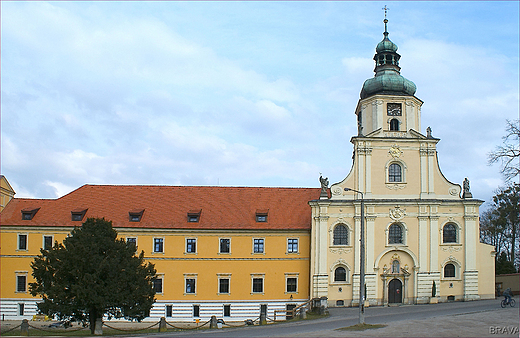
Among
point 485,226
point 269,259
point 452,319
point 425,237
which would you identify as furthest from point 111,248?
point 485,226

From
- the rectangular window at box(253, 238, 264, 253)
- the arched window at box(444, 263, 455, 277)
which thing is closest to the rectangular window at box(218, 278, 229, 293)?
the rectangular window at box(253, 238, 264, 253)

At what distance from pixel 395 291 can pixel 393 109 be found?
15.3 meters

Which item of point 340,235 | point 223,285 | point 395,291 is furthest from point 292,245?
point 395,291

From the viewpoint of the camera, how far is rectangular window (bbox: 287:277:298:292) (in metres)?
45.7

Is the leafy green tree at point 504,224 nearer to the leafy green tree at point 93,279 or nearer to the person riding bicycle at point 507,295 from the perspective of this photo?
the person riding bicycle at point 507,295

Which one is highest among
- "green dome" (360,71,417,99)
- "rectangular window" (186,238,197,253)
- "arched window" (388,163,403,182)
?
"green dome" (360,71,417,99)

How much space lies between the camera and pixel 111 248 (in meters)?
34.2

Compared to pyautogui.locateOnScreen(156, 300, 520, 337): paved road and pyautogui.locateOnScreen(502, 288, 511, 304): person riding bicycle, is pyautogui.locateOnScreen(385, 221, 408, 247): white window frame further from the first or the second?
pyautogui.locateOnScreen(502, 288, 511, 304): person riding bicycle

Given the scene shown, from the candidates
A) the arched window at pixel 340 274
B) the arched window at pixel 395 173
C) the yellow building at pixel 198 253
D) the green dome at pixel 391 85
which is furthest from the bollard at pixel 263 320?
the green dome at pixel 391 85

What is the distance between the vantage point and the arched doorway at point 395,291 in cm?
4419

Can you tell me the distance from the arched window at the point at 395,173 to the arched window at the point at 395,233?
3787mm

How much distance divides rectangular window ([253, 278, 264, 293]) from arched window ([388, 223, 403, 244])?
37.3 ft

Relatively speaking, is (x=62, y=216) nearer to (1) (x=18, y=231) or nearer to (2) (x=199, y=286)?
(1) (x=18, y=231)

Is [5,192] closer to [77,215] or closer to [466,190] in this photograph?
[77,215]
